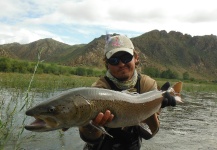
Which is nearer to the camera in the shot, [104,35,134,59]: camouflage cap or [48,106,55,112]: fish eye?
[48,106,55,112]: fish eye

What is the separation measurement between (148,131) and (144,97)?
1.43 feet

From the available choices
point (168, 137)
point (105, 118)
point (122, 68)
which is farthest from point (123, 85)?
point (168, 137)

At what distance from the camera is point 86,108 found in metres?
2.88

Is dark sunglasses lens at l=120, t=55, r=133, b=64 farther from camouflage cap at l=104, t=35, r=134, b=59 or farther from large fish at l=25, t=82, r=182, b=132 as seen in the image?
large fish at l=25, t=82, r=182, b=132

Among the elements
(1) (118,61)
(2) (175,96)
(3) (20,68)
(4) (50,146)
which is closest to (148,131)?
(2) (175,96)

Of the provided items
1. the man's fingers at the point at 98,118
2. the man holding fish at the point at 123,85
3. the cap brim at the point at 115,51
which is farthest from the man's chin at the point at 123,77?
the man's fingers at the point at 98,118

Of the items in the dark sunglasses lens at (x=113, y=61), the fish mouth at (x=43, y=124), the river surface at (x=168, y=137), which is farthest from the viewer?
the river surface at (x=168, y=137)

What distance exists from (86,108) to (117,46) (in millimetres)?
1388

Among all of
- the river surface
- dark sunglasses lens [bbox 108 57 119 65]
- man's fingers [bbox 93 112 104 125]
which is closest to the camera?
man's fingers [bbox 93 112 104 125]

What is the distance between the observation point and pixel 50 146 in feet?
35.2

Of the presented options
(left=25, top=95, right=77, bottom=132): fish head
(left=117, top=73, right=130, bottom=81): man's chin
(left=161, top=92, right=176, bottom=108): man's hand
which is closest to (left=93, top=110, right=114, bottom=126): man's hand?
(left=25, top=95, right=77, bottom=132): fish head

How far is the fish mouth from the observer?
101 inches

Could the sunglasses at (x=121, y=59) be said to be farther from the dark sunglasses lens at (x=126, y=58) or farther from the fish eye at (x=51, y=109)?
the fish eye at (x=51, y=109)

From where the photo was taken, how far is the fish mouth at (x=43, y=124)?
2.58 meters
